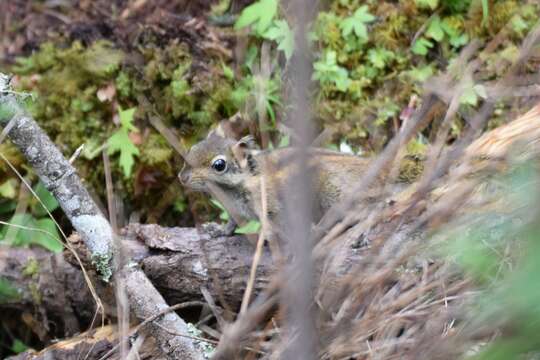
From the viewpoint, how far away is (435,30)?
17.1 feet

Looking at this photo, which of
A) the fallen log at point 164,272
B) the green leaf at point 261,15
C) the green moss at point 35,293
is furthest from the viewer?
the green leaf at point 261,15

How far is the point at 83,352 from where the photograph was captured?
3.60m

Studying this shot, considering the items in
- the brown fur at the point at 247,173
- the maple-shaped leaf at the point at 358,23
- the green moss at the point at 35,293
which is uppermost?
the maple-shaped leaf at the point at 358,23

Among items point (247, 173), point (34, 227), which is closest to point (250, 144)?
point (247, 173)

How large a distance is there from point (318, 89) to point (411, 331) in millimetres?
2784

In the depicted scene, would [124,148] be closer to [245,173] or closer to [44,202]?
[44,202]

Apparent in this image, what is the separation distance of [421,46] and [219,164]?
1878 mm

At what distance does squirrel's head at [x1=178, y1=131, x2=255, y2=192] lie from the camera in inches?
163

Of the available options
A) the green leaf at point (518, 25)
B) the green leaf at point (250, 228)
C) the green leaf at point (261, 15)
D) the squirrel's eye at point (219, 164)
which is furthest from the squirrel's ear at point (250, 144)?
the green leaf at point (518, 25)

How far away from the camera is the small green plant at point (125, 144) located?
4879 mm

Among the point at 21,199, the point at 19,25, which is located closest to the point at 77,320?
the point at 21,199

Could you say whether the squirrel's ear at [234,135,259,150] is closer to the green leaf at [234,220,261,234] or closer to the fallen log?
the green leaf at [234,220,261,234]

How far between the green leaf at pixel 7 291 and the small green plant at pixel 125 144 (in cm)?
98

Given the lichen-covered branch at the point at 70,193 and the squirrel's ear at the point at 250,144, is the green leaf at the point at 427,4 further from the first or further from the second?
the lichen-covered branch at the point at 70,193
